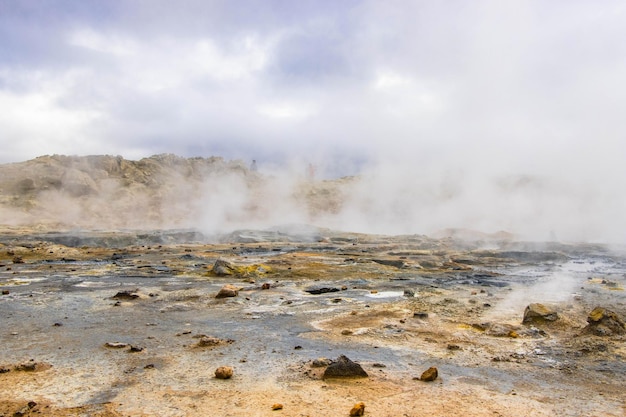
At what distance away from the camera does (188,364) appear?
6445mm

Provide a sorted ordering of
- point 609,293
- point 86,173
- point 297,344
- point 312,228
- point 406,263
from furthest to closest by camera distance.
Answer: point 86,173, point 312,228, point 406,263, point 609,293, point 297,344

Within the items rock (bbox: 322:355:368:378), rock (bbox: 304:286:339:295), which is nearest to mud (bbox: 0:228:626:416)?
rock (bbox: 322:355:368:378)

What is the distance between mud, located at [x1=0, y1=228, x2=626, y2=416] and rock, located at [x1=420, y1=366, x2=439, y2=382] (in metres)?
0.12

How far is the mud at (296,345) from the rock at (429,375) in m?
0.12

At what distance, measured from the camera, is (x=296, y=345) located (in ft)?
24.6

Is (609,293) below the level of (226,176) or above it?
below

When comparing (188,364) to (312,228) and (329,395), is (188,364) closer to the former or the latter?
(329,395)

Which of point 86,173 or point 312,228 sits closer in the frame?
point 312,228

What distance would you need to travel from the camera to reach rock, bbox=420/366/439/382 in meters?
5.78

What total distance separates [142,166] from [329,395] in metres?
70.6

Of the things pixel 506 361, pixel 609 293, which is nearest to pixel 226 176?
pixel 609 293

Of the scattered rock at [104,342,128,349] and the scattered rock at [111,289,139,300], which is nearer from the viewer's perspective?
the scattered rock at [104,342,128,349]

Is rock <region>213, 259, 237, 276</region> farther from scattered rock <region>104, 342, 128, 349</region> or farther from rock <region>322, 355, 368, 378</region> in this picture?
rock <region>322, 355, 368, 378</region>

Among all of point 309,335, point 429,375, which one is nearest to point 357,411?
point 429,375
